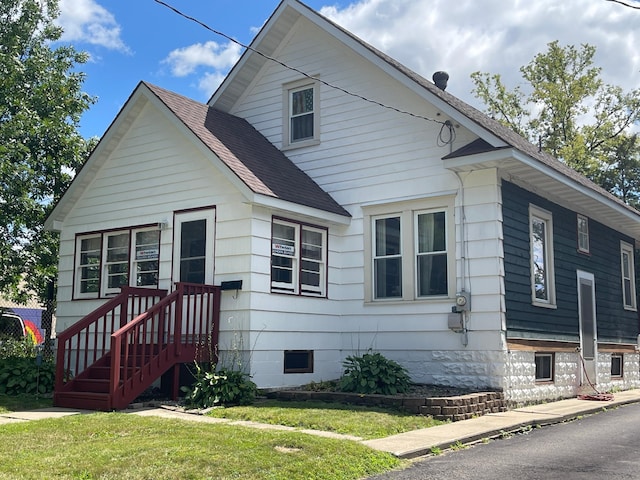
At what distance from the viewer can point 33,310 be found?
2792cm

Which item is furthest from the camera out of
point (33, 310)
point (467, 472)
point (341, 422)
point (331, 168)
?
point (33, 310)

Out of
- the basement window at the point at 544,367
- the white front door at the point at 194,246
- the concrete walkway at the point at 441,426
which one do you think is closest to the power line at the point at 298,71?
the white front door at the point at 194,246

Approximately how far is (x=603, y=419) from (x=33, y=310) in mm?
23336

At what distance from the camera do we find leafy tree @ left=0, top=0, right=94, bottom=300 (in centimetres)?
1642

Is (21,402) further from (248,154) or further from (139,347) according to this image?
(248,154)

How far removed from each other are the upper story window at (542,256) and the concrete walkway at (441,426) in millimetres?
2161

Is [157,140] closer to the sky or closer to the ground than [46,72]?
closer to the ground

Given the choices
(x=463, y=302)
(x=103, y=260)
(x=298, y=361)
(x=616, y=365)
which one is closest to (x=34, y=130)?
(x=103, y=260)

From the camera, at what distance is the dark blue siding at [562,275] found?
12.2m

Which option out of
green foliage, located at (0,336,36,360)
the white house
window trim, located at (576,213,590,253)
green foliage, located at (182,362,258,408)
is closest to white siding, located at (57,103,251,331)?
the white house

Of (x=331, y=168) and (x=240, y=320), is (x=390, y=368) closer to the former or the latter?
(x=240, y=320)

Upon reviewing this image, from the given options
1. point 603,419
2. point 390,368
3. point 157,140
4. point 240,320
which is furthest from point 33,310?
point 603,419

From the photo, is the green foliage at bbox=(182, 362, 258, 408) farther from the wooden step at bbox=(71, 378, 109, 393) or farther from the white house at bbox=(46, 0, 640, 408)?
the wooden step at bbox=(71, 378, 109, 393)

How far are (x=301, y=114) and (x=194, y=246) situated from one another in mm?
4066
